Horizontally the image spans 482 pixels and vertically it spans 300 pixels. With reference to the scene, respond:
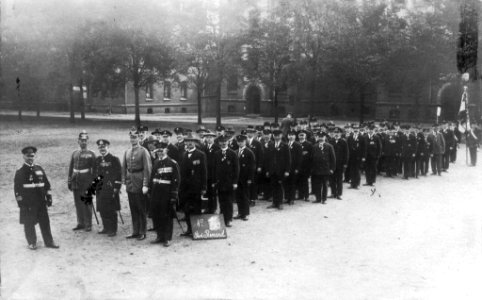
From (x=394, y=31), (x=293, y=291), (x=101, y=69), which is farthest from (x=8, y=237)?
(x=394, y=31)

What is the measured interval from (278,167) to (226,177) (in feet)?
7.22

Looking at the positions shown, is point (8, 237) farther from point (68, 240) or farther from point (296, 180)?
point (296, 180)

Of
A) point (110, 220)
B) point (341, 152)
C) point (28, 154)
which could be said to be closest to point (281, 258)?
point (110, 220)

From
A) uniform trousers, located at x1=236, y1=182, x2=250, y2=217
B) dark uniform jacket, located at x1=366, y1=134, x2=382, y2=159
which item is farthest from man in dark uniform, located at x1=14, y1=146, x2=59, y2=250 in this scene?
dark uniform jacket, located at x1=366, y1=134, x2=382, y2=159

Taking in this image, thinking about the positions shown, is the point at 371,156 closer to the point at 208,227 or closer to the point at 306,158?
the point at 306,158

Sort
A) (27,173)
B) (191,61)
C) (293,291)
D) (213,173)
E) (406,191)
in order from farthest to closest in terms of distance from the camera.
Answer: (191,61), (406,191), (213,173), (27,173), (293,291)

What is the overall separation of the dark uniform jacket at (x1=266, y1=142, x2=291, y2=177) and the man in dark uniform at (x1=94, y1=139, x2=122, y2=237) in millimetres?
4096

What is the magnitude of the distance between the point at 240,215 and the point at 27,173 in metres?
4.59

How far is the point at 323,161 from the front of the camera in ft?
41.1

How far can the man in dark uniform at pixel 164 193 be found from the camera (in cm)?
875

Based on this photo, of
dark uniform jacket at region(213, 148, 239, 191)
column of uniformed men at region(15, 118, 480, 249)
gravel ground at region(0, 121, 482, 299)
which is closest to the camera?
gravel ground at region(0, 121, 482, 299)

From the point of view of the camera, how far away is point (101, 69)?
31.7 metres

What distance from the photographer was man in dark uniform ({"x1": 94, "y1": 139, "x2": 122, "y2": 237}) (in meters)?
9.17

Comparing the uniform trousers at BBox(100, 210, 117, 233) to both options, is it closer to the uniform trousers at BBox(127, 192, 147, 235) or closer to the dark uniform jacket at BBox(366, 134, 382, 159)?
the uniform trousers at BBox(127, 192, 147, 235)
